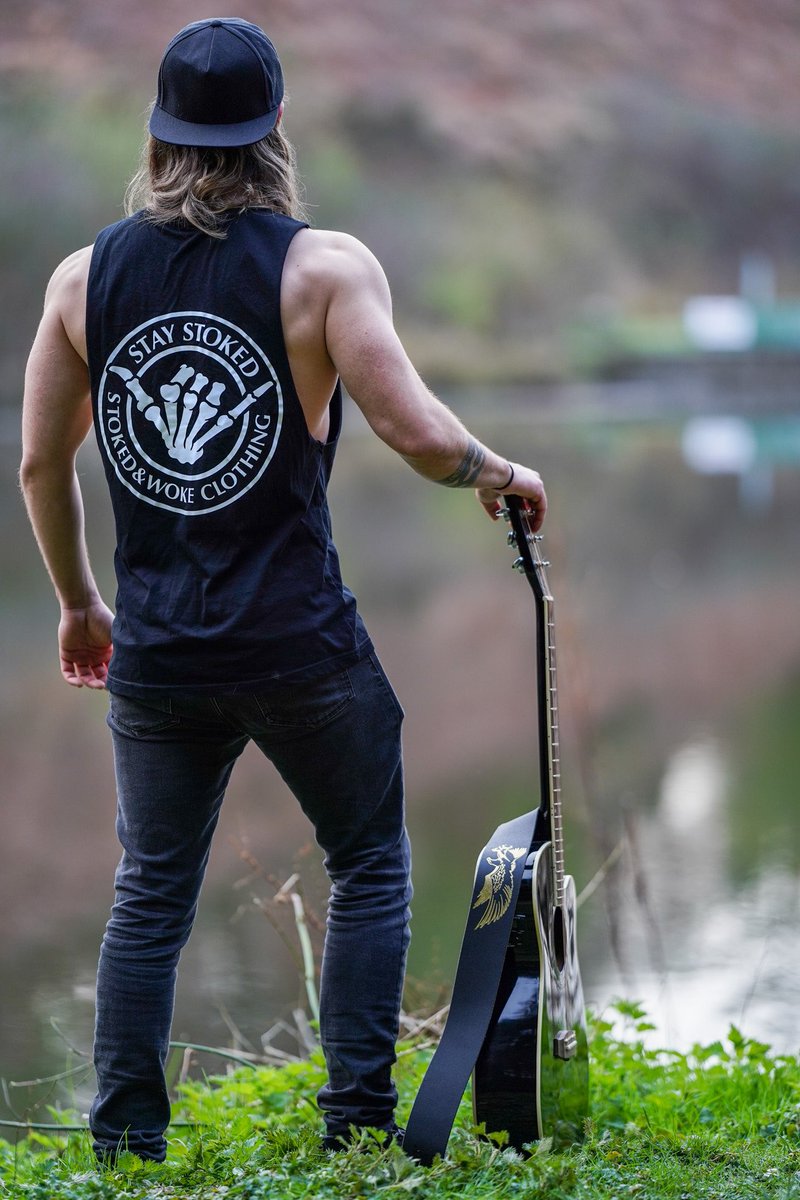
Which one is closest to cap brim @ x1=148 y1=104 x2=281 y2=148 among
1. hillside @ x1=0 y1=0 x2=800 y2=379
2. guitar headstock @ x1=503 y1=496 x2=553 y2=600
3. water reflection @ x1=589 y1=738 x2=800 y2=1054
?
guitar headstock @ x1=503 y1=496 x2=553 y2=600

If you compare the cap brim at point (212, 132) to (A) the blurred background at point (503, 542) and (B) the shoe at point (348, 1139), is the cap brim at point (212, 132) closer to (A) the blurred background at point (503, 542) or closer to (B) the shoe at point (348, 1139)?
(A) the blurred background at point (503, 542)

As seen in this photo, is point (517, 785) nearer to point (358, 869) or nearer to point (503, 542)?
point (358, 869)

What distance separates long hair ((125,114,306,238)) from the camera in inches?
70.9

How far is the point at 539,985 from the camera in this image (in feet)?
6.23

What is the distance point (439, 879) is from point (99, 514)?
878cm

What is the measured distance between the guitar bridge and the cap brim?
3.81 ft

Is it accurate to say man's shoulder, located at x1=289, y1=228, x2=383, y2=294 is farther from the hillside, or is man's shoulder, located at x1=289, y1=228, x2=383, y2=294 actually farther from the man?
the hillside

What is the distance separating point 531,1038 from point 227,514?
0.73m

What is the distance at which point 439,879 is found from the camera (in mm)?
4082

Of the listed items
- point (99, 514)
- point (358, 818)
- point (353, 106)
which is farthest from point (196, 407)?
point (353, 106)

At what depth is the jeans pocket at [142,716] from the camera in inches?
72.6

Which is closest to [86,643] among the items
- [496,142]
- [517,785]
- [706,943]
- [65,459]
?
[65,459]

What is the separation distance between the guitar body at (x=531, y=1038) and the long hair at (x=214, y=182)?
34.4 inches

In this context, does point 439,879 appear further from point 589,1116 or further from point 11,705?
point 11,705
